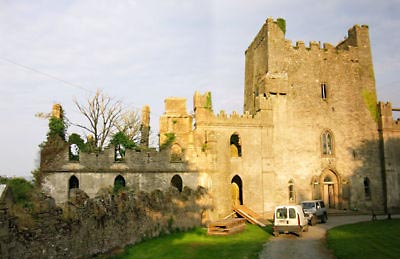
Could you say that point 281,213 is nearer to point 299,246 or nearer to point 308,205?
point 299,246

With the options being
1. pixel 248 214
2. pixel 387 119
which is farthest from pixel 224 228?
pixel 387 119

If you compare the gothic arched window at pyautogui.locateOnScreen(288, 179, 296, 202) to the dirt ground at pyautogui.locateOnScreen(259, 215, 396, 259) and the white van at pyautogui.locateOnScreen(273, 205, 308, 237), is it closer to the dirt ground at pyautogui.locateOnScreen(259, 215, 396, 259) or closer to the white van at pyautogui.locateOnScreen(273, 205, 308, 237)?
the dirt ground at pyautogui.locateOnScreen(259, 215, 396, 259)

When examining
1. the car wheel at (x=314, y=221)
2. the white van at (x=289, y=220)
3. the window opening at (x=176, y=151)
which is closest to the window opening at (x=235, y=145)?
the window opening at (x=176, y=151)

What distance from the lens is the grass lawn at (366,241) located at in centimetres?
1562

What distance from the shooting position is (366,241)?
1861 centimetres

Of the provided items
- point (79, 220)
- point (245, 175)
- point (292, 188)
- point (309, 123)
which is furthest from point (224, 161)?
point (79, 220)

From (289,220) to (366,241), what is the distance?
4308mm

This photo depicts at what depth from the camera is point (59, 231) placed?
13.5m

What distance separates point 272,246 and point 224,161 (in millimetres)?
12989

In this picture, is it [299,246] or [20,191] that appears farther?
[299,246]

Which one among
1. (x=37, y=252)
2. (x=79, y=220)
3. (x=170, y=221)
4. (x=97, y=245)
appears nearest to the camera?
(x=37, y=252)

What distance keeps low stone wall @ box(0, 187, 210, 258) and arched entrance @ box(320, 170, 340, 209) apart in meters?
12.3

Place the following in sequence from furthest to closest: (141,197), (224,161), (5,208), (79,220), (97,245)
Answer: (224,161), (141,197), (97,245), (79,220), (5,208)

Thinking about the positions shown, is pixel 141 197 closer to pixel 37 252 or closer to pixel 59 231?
pixel 59 231
